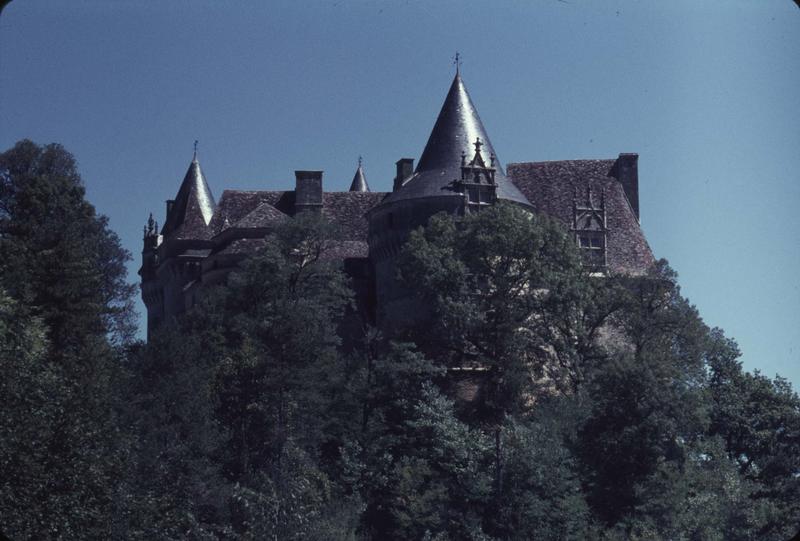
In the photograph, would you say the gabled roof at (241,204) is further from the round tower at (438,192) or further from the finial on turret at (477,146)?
the finial on turret at (477,146)

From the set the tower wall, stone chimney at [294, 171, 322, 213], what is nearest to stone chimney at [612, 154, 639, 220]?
the tower wall

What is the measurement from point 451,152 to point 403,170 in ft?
12.5

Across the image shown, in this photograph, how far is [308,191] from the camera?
6969 centimetres

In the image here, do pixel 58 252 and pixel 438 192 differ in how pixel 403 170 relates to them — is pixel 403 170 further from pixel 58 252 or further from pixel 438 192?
pixel 58 252

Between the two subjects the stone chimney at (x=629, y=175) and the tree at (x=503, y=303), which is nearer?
the tree at (x=503, y=303)

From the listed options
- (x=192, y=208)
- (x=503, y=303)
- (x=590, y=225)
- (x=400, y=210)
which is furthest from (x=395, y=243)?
(x=192, y=208)

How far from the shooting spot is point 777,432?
66188 mm

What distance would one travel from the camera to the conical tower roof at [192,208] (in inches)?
2852

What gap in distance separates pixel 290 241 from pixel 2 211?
35.2 ft

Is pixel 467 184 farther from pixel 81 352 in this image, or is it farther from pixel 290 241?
pixel 81 352

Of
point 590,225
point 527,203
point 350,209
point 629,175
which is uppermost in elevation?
point 629,175

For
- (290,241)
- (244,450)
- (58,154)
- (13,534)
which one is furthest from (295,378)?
(13,534)

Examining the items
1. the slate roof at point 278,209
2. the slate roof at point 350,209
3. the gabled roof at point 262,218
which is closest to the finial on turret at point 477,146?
the slate roof at point 278,209

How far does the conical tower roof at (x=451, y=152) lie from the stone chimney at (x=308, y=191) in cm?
634
